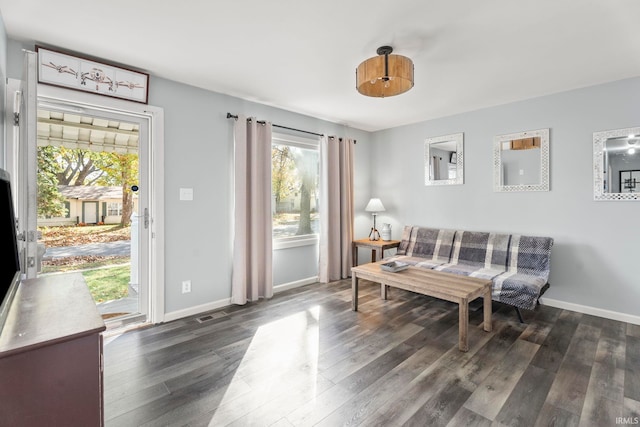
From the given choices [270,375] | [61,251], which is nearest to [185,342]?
[270,375]

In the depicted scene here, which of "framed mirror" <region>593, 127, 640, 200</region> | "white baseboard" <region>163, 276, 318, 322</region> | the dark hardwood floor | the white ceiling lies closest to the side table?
the dark hardwood floor

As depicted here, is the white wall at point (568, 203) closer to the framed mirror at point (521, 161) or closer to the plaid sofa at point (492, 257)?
the framed mirror at point (521, 161)

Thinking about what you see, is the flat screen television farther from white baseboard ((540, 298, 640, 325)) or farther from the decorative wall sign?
white baseboard ((540, 298, 640, 325))

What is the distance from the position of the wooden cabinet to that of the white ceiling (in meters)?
1.81

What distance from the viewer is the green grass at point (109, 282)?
2.76 m

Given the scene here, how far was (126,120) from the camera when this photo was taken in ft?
9.11

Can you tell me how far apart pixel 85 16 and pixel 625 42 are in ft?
12.5

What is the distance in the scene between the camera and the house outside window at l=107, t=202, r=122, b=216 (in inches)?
108

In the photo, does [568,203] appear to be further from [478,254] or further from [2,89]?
[2,89]

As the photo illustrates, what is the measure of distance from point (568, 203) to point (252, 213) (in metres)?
3.45

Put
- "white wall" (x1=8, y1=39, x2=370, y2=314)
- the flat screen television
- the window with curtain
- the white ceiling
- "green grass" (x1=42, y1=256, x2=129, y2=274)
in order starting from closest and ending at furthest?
the flat screen television, the white ceiling, "green grass" (x1=42, y1=256, x2=129, y2=274), "white wall" (x1=8, y1=39, x2=370, y2=314), the window with curtain

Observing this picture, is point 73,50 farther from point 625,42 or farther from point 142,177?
point 625,42

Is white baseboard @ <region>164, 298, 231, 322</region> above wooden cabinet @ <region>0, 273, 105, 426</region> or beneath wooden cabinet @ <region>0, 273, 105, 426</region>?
→ beneath

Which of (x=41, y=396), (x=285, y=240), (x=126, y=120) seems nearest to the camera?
(x=41, y=396)
